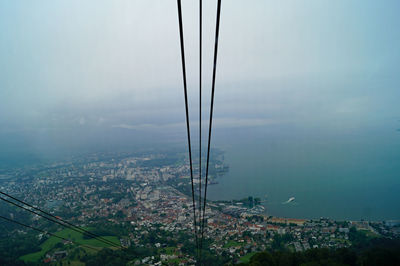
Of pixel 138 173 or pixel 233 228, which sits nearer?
pixel 233 228

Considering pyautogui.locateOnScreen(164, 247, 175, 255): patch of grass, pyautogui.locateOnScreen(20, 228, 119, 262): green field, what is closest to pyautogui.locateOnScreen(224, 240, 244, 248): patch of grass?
pyautogui.locateOnScreen(164, 247, 175, 255): patch of grass

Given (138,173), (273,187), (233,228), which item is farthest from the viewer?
(138,173)

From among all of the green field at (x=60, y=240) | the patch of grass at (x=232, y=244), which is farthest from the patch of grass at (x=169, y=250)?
the green field at (x=60, y=240)

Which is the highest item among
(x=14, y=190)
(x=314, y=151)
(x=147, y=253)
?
(x=314, y=151)

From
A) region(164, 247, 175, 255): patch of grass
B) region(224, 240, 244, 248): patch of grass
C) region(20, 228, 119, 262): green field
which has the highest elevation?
region(224, 240, 244, 248): patch of grass

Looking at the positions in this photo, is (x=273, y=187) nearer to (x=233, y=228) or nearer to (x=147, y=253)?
(x=233, y=228)

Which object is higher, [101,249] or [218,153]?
[218,153]

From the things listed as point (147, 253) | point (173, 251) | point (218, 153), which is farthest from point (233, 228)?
point (218, 153)

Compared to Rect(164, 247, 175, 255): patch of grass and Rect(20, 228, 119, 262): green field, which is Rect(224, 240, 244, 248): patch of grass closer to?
Rect(164, 247, 175, 255): patch of grass

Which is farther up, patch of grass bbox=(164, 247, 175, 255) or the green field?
patch of grass bbox=(164, 247, 175, 255)

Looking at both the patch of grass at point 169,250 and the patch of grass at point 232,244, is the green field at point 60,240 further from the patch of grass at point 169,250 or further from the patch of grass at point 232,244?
the patch of grass at point 232,244

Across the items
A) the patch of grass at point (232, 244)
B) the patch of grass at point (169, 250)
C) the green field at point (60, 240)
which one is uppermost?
the patch of grass at point (232, 244)
